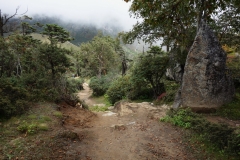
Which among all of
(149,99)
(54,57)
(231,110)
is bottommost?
(149,99)

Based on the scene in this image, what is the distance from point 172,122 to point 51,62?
9447 millimetres

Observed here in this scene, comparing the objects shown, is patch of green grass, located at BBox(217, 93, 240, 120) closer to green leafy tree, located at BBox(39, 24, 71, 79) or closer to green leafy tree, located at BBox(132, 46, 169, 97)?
green leafy tree, located at BBox(132, 46, 169, 97)

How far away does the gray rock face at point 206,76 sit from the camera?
8961mm

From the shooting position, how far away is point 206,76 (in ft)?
29.6

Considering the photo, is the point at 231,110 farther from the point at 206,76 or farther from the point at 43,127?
the point at 43,127

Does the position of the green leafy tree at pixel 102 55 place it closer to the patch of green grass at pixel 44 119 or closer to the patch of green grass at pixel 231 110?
the patch of green grass at pixel 44 119

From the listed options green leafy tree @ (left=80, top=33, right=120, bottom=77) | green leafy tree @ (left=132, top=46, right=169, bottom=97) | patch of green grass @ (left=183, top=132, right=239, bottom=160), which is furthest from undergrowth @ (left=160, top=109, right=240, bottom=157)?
green leafy tree @ (left=80, top=33, right=120, bottom=77)

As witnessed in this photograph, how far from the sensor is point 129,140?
6.71 m

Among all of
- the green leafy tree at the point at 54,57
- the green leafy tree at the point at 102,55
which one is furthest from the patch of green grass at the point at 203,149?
the green leafy tree at the point at 102,55

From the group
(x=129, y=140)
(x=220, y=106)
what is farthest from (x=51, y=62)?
(x=220, y=106)

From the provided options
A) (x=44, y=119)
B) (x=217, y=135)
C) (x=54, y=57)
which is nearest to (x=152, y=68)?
(x=54, y=57)

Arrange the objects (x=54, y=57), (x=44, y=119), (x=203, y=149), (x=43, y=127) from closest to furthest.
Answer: (x=203, y=149) < (x=43, y=127) < (x=44, y=119) < (x=54, y=57)

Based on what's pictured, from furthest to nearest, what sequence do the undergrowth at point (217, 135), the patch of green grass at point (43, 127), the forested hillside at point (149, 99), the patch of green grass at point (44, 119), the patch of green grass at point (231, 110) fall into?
1. the patch of green grass at point (231, 110)
2. the patch of green grass at point (44, 119)
3. the patch of green grass at point (43, 127)
4. the forested hillside at point (149, 99)
5. the undergrowth at point (217, 135)

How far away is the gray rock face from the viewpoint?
8961 mm
